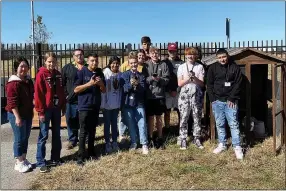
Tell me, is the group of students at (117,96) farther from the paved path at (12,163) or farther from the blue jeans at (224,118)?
the paved path at (12,163)

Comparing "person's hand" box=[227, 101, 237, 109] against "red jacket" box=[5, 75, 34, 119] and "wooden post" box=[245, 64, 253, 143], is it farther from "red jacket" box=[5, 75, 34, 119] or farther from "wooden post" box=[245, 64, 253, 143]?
"red jacket" box=[5, 75, 34, 119]

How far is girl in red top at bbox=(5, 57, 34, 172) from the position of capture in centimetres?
495

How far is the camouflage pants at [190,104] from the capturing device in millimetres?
6168

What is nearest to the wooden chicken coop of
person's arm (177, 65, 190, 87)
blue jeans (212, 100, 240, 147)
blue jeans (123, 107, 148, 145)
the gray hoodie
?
blue jeans (212, 100, 240, 147)

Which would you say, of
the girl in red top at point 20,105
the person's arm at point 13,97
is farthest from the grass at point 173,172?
the person's arm at point 13,97

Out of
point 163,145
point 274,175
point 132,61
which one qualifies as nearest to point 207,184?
point 274,175

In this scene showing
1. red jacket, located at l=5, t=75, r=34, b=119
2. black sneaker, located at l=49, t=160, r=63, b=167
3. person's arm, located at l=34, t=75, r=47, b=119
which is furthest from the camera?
black sneaker, located at l=49, t=160, r=63, b=167

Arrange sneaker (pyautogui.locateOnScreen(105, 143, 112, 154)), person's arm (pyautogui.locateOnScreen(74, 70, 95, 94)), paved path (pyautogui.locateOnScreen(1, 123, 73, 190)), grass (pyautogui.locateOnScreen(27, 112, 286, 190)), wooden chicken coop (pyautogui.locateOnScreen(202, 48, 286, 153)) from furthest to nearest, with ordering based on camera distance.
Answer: sneaker (pyautogui.locateOnScreen(105, 143, 112, 154)) → wooden chicken coop (pyautogui.locateOnScreen(202, 48, 286, 153)) → person's arm (pyautogui.locateOnScreen(74, 70, 95, 94)) → paved path (pyautogui.locateOnScreen(1, 123, 73, 190)) → grass (pyautogui.locateOnScreen(27, 112, 286, 190))

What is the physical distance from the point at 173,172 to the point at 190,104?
1577 millimetres

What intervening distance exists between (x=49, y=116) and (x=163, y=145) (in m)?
2.24

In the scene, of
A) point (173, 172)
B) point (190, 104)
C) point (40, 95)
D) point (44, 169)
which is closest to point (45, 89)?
point (40, 95)

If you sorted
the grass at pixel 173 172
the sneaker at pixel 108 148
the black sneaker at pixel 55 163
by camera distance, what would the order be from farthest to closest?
the sneaker at pixel 108 148 < the black sneaker at pixel 55 163 < the grass at pixel 173 172

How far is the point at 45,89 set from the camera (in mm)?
5215

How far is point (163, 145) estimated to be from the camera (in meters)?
6.48
